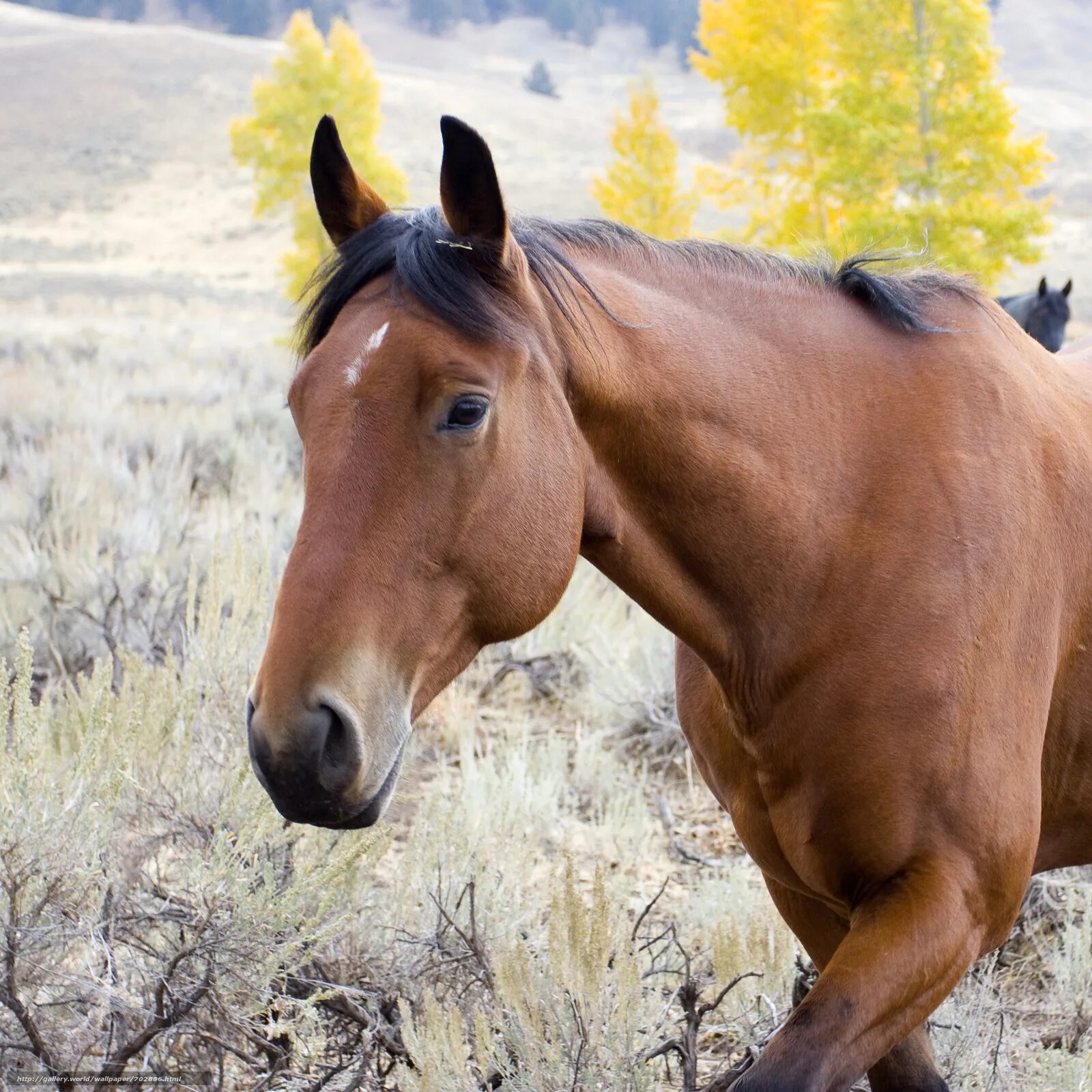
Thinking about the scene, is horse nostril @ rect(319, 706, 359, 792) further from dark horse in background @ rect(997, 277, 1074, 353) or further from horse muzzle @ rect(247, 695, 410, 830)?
dark horse in background @ rect(997, 277, 1074, 353)

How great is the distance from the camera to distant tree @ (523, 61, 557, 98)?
304ft

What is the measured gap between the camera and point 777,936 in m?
3.41

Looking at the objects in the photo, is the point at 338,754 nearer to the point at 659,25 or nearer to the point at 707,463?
the point at 707,463

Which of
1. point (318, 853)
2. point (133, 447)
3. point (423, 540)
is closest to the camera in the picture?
point (423, 540)

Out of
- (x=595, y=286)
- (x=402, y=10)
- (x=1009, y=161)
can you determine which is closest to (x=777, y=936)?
(x=595, y=286)

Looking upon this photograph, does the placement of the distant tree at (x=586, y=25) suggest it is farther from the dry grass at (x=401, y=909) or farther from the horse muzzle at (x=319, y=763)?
the horse muzzle at (x=319, y=763)

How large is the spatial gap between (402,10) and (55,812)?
131 m

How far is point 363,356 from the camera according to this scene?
1.86 metres

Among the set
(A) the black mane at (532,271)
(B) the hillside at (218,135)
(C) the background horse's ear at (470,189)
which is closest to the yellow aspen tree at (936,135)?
(A) the black mane at (532,271)

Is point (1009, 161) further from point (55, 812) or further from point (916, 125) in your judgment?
point (55, 812)

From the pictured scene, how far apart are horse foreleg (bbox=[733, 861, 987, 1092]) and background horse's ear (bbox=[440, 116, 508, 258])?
4.53 feet

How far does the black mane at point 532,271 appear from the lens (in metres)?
1.92

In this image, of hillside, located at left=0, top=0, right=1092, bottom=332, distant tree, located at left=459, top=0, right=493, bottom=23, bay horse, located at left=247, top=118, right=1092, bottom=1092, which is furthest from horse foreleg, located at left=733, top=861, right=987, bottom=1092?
distant tree, located at left=459, top=0, right=493, bottom=23

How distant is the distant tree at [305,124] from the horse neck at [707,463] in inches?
773
